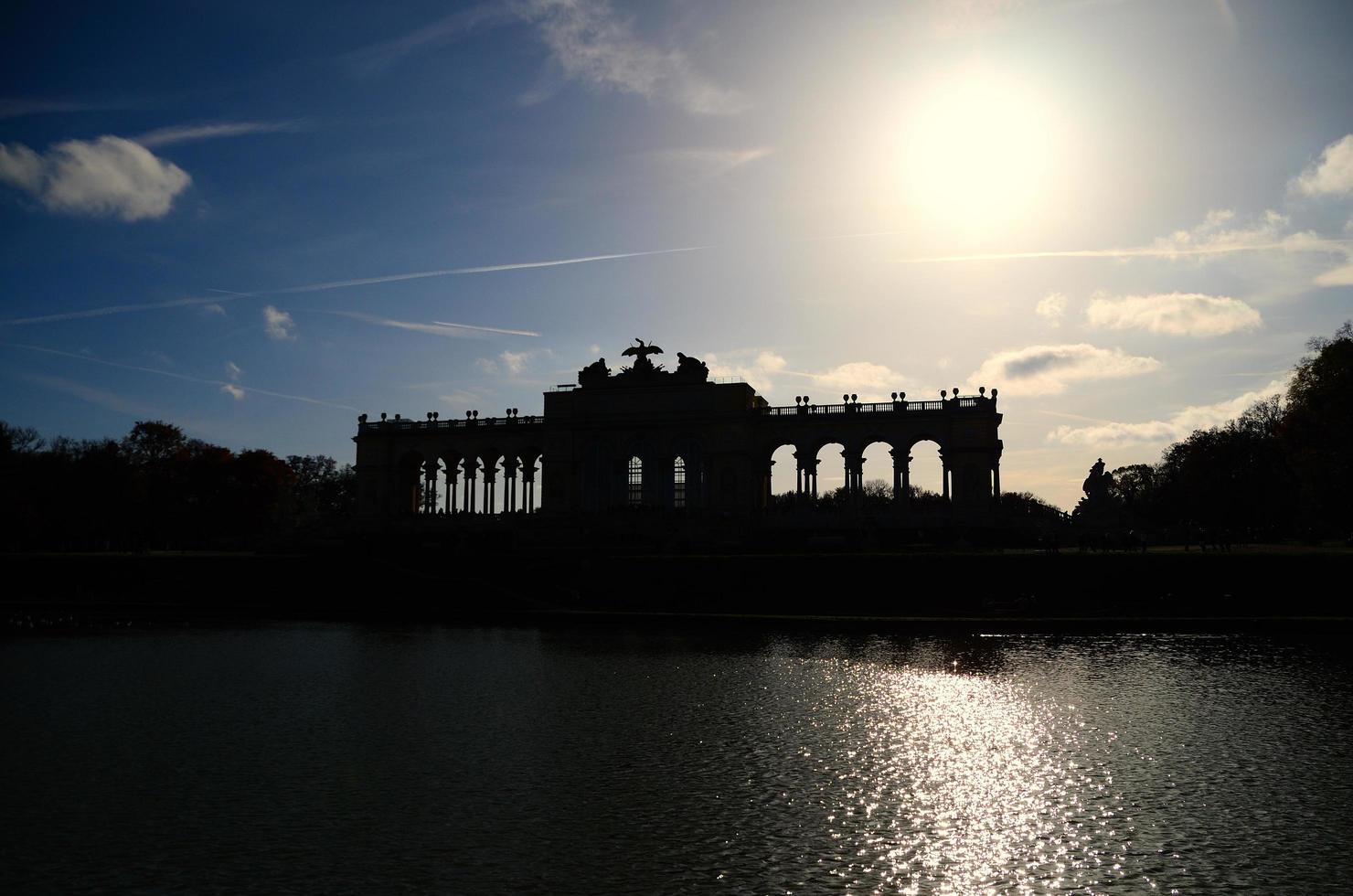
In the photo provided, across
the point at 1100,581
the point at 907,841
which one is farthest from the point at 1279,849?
the point at 1100,581

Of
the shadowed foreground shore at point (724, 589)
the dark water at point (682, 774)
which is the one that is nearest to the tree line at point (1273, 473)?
the shadowed foreground shore at point (724, 589)

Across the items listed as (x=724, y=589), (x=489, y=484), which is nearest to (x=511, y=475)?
(x=489, y=484)

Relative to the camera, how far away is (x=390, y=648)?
3831 cm

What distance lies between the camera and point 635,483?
91312 mm

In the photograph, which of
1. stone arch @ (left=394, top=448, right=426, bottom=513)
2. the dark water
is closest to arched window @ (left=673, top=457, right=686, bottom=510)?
A: stone arch @ (left=394, top=448, right=426, bottom=513)

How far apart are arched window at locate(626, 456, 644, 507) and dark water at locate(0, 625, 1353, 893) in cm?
5626

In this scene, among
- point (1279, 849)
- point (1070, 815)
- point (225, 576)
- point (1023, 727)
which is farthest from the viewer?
point (225, 576)

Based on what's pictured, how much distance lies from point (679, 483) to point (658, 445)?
3.63 meters

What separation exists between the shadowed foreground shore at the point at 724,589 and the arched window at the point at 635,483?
27914mm

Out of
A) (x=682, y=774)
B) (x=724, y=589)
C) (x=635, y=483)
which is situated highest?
(x=635, y=483)

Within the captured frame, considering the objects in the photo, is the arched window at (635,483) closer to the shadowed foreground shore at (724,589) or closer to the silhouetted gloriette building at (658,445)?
the silhouetted gloriette building at (658,445)

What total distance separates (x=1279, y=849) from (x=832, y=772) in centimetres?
721

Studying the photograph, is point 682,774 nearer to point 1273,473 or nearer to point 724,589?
point 724,589

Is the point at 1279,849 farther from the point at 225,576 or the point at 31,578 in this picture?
the point at 31,578
